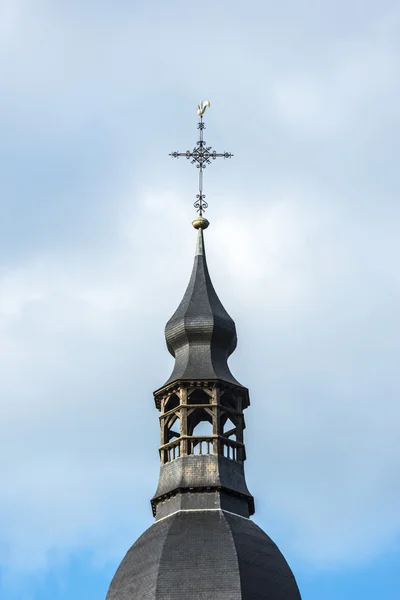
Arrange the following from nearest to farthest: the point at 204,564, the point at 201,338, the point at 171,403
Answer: the point at 204,564 < the point at 171,403 < the point at 201,338

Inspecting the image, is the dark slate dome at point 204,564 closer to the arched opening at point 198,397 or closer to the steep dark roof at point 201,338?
the arched opening at point 198,397

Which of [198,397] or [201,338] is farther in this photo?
→ [201,338]

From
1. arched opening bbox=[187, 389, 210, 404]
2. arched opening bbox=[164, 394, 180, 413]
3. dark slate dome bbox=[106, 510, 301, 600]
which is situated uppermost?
arched opening bbox=[187, 389, 210, 404]

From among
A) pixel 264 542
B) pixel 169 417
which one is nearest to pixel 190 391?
→ pixel 169 417

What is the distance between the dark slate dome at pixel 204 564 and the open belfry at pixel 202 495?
0.03 meters

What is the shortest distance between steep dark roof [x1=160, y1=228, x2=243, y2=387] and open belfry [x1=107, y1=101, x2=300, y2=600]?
4 cm

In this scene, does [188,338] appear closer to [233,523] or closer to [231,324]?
[231,324]

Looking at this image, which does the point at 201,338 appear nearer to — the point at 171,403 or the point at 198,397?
the point at 198,397

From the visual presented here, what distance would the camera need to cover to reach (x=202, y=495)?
73750 millimetres

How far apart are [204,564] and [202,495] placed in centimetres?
382

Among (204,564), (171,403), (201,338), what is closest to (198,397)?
(171,403)

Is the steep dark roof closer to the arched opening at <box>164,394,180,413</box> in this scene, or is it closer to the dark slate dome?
the arched opening at <box>164,394,180,413</box>

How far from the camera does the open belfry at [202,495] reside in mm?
70375

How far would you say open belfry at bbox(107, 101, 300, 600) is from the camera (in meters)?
70.4
